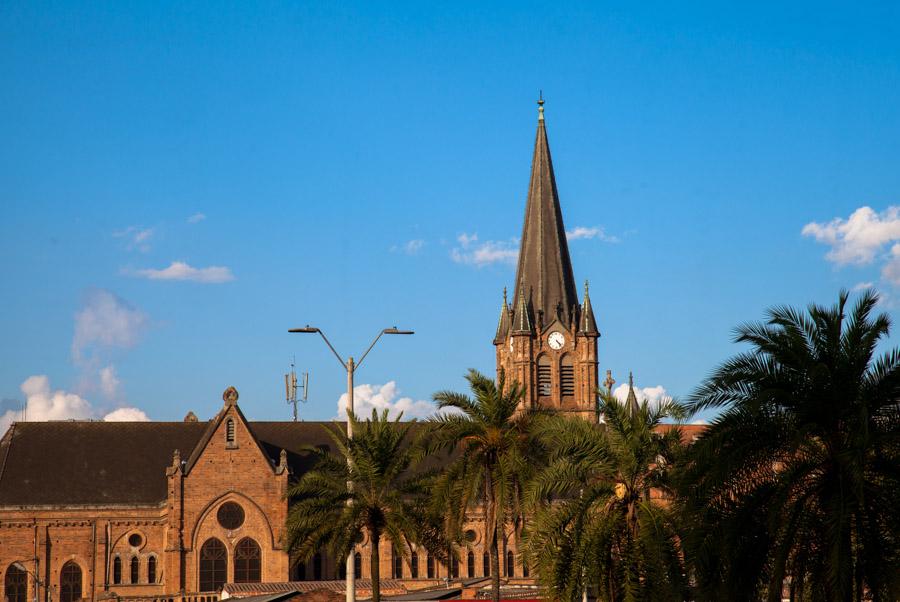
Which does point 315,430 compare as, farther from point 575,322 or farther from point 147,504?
point 575,322

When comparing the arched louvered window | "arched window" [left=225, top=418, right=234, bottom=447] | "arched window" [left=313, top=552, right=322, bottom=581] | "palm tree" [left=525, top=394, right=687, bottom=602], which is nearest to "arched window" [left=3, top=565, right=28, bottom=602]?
the arched louvered window

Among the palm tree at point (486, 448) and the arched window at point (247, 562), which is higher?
the palm tree at point (486, 448)

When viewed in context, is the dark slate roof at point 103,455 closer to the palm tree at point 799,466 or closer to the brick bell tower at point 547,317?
the brick bell tower at point 547,317

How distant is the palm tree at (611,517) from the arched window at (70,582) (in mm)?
56495

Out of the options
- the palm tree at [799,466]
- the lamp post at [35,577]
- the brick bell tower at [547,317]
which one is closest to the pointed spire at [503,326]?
the brick bell tower at [547,317]

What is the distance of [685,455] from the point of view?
3441 centimetres

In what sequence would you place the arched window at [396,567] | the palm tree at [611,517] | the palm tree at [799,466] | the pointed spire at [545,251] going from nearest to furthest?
1. the palm tree at [799,466]
2. the palm tree at [611,517]
3. the arched window at [396,567]
4. the pointed spire at [545,251]

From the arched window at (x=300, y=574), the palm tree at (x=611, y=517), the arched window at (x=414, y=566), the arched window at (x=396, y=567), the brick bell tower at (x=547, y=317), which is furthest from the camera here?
the brick bell tower at (x=547, y=317)

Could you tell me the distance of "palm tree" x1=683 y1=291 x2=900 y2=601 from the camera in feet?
102

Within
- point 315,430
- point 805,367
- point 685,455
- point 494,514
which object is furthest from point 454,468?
point 315,430

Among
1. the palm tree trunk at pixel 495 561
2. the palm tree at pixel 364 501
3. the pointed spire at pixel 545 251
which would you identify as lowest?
the palm tree trunk at pixel 495 561

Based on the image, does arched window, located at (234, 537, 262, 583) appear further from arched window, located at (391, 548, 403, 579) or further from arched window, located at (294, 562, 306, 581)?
arched window, located at (391, 548, 403, 579)

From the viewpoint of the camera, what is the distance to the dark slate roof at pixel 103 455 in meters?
93.1

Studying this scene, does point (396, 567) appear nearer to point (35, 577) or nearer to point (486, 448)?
point (35, 577)
